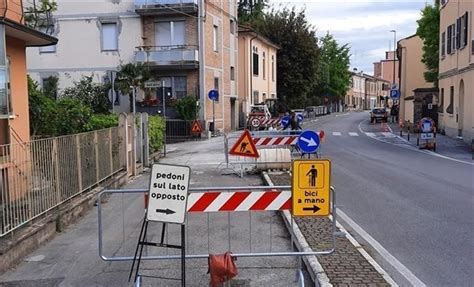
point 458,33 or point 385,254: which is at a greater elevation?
point 458,33

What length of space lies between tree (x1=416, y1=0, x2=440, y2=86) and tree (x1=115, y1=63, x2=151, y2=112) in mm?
23478

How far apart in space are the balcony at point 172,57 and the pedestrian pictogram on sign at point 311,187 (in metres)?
27.7

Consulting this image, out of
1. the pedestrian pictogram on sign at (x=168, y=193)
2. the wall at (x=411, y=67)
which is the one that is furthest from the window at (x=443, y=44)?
the pedestrian pictogram on sign at (x=168, y=193)

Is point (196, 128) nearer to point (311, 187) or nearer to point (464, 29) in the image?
point (464, 29)

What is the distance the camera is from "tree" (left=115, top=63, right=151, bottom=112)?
3034 cm

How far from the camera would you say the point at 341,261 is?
6.70 metres

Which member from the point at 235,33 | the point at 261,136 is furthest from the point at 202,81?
the point at 261,136

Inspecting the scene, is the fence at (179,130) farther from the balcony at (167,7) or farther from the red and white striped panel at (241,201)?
the red and white striped panel at (241,201)

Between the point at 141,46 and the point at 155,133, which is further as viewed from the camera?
the point at 141,46

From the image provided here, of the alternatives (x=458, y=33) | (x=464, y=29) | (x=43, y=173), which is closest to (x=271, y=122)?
(x=458, y=33)

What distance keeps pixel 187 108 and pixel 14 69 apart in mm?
21982

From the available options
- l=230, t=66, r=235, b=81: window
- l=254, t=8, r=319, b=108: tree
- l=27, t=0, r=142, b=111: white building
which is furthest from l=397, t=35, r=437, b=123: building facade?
l=27, t=0, r=142, b=111: white building

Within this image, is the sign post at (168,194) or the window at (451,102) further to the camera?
the window at (451,102)

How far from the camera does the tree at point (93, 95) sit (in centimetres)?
3284
